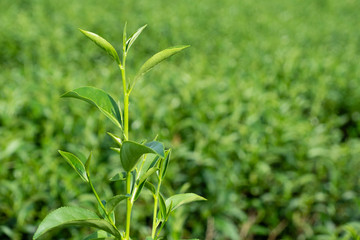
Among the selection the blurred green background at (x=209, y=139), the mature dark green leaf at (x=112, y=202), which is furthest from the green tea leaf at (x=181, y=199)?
the blurred green background at (x=209, y=139)

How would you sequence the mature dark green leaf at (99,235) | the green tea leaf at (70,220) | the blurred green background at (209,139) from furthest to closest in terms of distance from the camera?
the blurred green background at (209,139)
the mature dark green leaf at (99,235)
the green tea leaf at (70,220)

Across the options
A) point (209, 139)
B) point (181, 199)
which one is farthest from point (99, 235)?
point (209, 139)

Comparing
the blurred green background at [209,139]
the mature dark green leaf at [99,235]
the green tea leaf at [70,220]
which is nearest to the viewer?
the green tea leaf at [70,220]

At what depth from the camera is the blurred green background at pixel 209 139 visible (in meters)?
1.99

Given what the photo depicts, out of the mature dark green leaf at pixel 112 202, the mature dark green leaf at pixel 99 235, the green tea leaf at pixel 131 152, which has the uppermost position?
the green tea leaf at pixel 131 152

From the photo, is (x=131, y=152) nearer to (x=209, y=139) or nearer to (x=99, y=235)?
(x=99, y=235)

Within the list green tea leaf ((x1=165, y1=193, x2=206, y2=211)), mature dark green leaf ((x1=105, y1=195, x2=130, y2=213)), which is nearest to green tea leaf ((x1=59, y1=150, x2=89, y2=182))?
mature dark green leaf ((x1=105, y1=195, x2=130, y2=213))

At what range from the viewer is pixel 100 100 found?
0.74 metres

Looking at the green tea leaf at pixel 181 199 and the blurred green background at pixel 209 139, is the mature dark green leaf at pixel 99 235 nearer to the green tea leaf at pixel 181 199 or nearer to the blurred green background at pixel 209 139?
the green tea leaf at pixel 181 199

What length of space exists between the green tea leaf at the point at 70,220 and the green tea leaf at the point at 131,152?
0.34ft

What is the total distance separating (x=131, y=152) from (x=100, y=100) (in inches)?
5.3

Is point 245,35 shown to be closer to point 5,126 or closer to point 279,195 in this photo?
point 279,195

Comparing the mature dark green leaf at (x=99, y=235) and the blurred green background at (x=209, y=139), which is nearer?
the mature dark green leaf at (x=99, y=235)

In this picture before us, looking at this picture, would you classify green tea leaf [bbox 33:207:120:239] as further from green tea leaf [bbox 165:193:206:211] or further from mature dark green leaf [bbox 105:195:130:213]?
green tea leaf [bbox 165:193:206:211]
